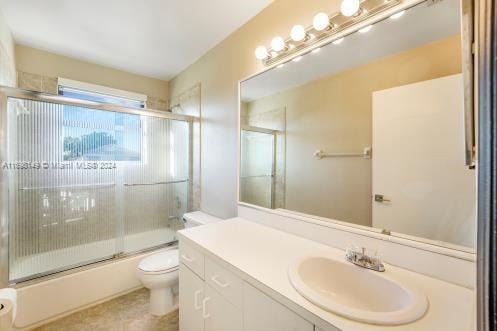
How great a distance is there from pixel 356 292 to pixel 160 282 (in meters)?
1.45

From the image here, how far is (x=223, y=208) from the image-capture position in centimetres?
210

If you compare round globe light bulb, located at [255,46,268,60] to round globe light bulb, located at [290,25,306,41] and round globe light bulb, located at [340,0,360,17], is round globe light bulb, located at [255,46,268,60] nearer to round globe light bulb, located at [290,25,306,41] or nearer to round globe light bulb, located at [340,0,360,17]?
round globe light bulb, located at [290,25,306,41]

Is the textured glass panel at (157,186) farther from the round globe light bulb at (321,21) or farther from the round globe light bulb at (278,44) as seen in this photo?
the round globe light bulb at (321,21)

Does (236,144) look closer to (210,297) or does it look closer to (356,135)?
(356,135)

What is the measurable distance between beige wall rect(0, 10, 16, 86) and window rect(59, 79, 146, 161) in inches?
15.3

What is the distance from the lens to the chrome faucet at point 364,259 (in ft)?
3.09

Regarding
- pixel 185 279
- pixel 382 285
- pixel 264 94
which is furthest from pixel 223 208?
pixel 382 285

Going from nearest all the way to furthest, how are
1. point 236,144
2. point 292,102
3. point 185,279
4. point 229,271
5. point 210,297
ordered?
point 229,271 < point 210,297 < point 185,279 < point 292,102 < point 236,144

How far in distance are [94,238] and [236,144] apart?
1.64 meters

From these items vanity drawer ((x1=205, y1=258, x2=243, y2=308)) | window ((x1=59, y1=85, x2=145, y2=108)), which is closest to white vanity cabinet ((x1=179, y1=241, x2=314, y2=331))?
vanity drawer ((x1=205, y1=258, x2=243, y2=308))

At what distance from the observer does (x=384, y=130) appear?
42.1 inches

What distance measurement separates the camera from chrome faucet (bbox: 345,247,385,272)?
941 millimetres

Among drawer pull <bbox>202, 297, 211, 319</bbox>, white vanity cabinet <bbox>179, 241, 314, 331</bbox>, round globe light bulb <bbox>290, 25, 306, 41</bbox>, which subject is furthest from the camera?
round globe light bulb <bbox>290, 25, 306, 41</bbox>

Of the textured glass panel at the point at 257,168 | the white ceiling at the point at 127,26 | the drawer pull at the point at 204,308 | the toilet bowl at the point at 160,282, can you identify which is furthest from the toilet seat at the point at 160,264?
the white ceiling at the point at 127,26
